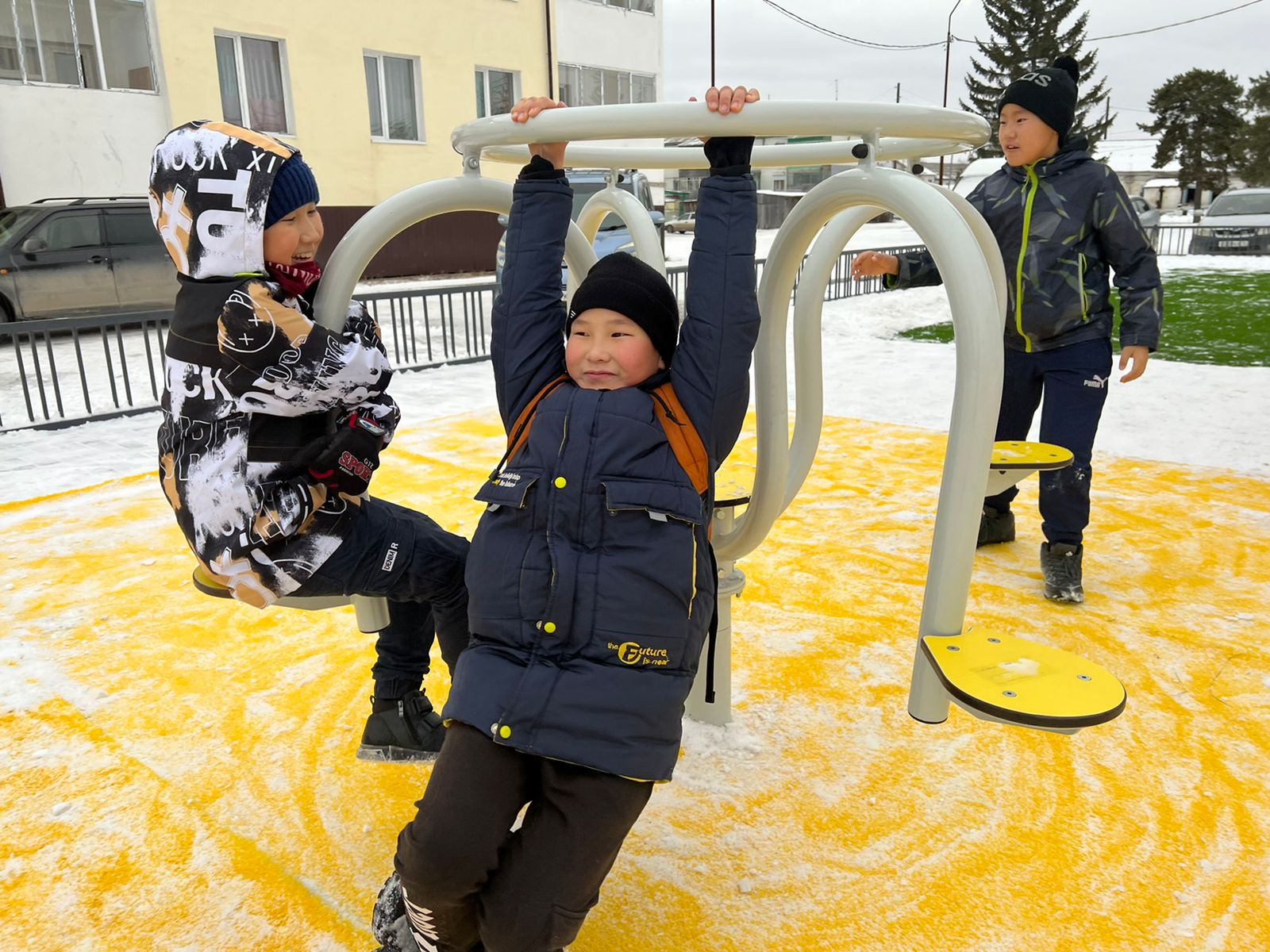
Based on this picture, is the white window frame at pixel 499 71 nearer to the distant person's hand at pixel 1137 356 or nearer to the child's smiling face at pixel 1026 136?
the child's smiling face at pixel 1026 136

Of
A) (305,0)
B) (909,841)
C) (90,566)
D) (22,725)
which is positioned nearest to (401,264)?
(305,0)

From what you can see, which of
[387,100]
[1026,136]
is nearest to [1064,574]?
[1026,136]

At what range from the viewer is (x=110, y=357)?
7434 millimetres

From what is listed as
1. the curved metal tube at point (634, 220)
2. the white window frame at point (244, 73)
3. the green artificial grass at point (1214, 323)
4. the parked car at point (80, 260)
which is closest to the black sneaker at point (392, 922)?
the curved metal tube at point (634, 220)

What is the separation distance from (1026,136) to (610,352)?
80.5 inches

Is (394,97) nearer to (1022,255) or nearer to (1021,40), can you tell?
(1022,255)

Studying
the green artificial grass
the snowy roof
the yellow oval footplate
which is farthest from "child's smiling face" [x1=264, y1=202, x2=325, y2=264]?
the snowy roof

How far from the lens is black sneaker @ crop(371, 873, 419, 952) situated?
1.55 metres

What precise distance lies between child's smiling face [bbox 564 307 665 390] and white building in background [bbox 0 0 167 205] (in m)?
11.9

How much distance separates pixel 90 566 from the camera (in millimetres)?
3455

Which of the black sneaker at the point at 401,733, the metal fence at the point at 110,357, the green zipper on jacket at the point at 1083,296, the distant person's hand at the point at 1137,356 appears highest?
the green zipper on jacket at the point at 1083,296

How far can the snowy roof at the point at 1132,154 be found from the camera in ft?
187

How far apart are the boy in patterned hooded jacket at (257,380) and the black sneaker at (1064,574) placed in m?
2.34

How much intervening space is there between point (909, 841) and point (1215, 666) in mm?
1294
